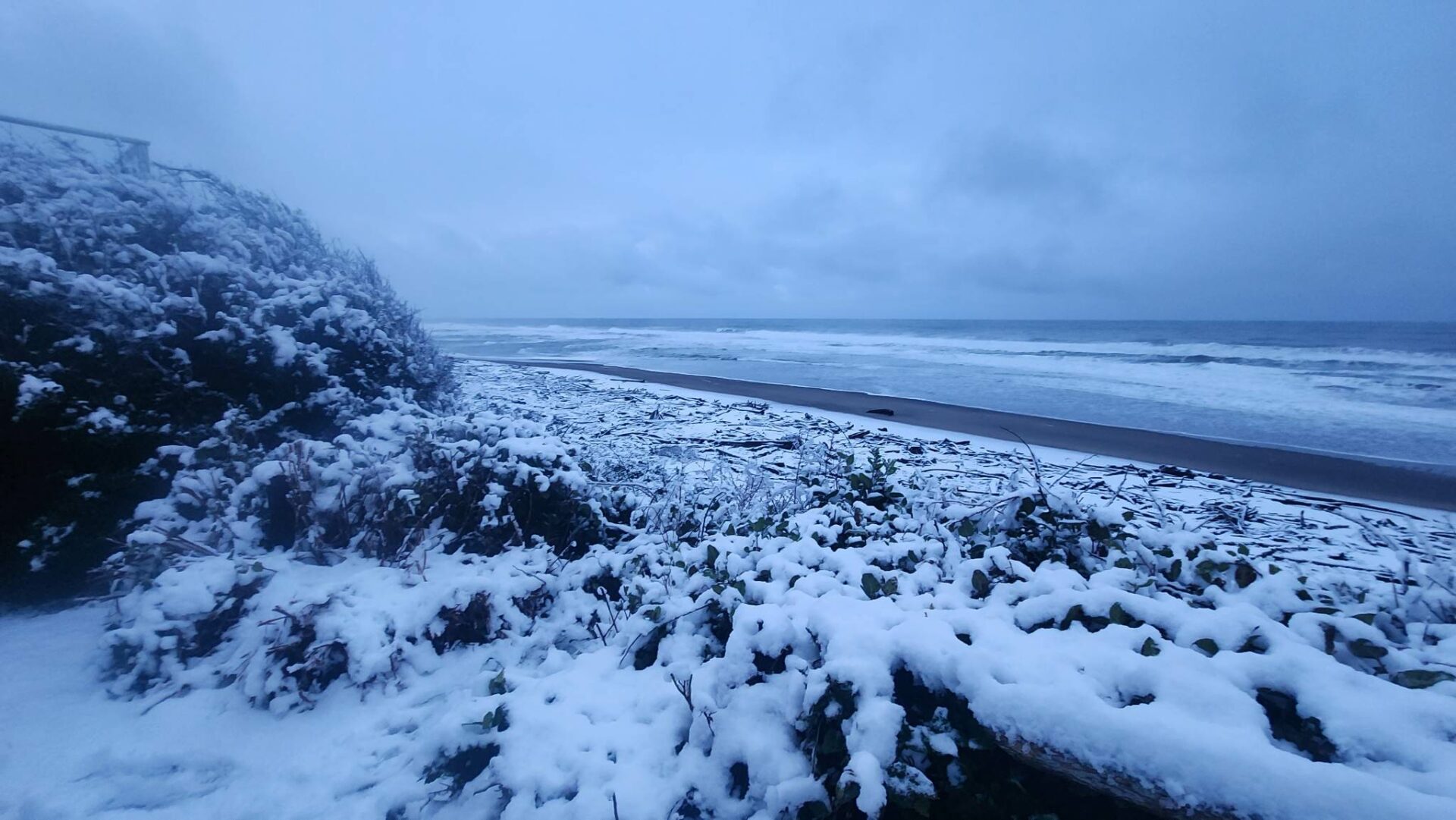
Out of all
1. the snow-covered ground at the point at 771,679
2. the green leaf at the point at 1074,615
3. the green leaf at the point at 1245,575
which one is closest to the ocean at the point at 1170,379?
the snow-covered ground at the point at 771,679

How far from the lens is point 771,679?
2.37 m

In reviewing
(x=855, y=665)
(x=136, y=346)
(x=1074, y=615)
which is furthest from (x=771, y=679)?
(x=136, y=346)

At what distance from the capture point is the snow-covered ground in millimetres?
1682

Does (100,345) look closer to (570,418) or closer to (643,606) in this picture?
(643,606)

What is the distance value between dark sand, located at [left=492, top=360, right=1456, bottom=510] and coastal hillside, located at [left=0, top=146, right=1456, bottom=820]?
8.03 feet

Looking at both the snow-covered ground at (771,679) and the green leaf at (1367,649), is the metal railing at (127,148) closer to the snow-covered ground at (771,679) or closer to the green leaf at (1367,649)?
the snow-covered ground at (771,679)

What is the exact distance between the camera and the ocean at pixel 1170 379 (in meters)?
10.5

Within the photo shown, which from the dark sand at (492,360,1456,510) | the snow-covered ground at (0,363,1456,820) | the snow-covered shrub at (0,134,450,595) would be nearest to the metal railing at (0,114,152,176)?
the snow-covered shrub at (0,134,450,595)

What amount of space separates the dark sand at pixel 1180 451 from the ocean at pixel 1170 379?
2.75 ft

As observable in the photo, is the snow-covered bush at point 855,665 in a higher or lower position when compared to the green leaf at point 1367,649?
lower

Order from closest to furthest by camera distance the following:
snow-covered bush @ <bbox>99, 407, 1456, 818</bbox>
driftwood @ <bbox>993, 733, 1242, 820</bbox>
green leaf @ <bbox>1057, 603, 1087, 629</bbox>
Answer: driftwood @ <bbox>993, 733, 1242, 820</bbox> → snow-covered bush @ <bbox>99, 407, 1456, 818</bbox> → green leaf @ <bbox>1057, 603, 1087, 629</bbox>

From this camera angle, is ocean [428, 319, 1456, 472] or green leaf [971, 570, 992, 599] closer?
green leaf [971, 570, 992, 599]

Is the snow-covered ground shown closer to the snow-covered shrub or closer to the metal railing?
the snow-covered shrub

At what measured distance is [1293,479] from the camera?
727 cm
